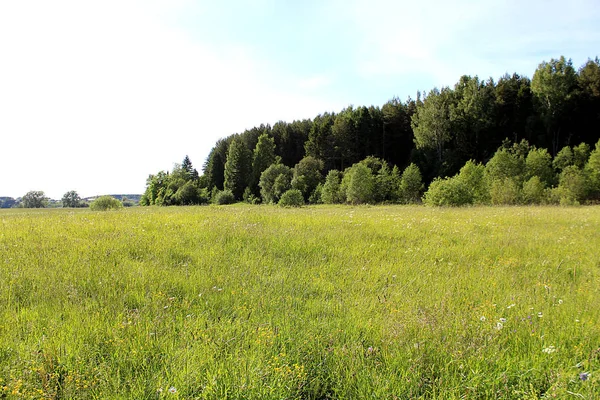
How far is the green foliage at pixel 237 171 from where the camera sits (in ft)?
263

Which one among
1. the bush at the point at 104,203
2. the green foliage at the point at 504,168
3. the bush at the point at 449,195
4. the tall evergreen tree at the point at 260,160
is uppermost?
the tall evergreen tree at the point at 260,160

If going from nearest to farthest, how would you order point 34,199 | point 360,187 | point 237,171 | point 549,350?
point 549,350 → point 360,187 → point 237,171 → point 34,199

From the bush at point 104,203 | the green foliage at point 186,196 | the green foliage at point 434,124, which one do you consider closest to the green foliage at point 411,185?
the green foliage at point 434,124

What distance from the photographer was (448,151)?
2454 inches

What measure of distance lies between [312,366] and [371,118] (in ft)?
250

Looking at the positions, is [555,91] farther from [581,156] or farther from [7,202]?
[7,202]

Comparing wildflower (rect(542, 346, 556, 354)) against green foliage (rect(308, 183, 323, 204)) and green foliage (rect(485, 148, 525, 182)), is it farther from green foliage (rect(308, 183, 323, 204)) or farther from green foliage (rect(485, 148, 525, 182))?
green foliage (rect(308, 183, 323, 204))

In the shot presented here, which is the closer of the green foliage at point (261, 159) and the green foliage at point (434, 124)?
the green foliage at point (434, 124)

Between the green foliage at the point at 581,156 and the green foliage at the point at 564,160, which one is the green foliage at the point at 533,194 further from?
the green foliage at the point at 581,156

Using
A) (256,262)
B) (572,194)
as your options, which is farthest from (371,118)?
(256,262)

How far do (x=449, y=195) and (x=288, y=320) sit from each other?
28184 mm

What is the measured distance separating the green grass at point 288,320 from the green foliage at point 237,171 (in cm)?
7433

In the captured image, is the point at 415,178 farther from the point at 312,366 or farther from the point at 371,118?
the point at 312,366

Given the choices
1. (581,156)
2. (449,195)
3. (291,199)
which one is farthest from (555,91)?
(291,199)
